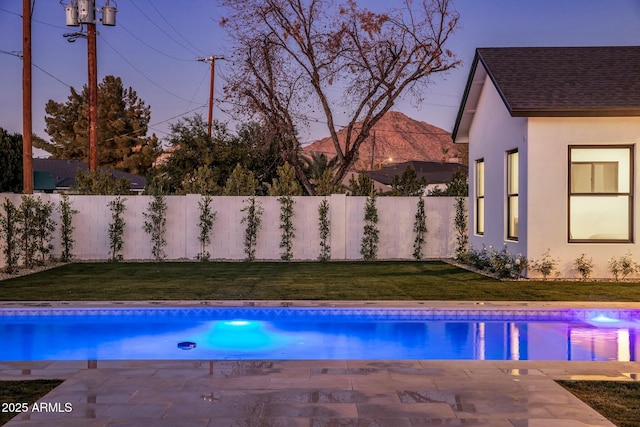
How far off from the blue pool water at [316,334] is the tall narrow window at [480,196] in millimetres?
6763

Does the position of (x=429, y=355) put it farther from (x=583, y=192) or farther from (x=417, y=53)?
(x=417, y=53)

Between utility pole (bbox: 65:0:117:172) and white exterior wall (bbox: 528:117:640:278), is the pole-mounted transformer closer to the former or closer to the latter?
utility pole (bbox: 65:0:117:172)

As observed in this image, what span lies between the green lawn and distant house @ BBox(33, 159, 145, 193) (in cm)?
1533

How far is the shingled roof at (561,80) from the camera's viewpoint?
1215cm

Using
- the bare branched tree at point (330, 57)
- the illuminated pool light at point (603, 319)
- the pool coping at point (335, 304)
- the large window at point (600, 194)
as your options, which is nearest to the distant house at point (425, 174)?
the bare branched tree at point (330, 57)

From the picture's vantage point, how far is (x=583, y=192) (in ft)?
42.1

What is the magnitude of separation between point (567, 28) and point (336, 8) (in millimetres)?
A: 7211

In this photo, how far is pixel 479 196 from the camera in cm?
1622

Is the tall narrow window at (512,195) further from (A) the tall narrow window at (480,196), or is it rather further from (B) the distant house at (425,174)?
(B) the distant house at (425,174)

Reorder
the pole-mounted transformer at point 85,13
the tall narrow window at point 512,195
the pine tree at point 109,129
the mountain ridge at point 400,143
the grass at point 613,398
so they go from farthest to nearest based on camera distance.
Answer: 1. the pine tree at point 109,129
2. the mountain ridge at point 400,143
3. the pole-mounted transformer at point 85,13
4. the tall narrow window at point 512,195
5. the grass at point 613,398

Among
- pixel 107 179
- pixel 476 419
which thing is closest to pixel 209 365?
pixel 476 419

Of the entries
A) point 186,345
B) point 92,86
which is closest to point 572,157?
point 186,345

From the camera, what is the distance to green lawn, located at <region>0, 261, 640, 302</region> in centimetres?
1073

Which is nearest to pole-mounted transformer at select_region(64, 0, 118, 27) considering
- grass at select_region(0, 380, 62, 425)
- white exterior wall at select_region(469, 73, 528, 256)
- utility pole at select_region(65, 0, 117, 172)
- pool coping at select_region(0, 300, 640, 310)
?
utility pole at select_region(65, 0, 117, 172)
